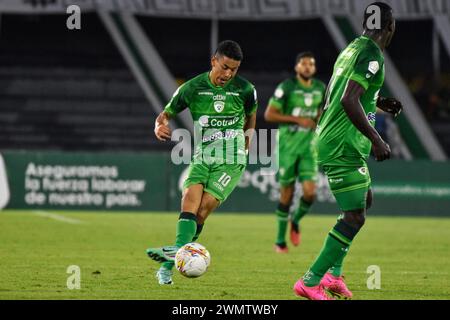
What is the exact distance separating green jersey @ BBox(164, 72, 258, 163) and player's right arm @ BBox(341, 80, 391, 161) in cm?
182

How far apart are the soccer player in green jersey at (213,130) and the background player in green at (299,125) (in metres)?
4.28

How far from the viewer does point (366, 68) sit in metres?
7.10

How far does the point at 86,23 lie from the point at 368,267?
784 inches

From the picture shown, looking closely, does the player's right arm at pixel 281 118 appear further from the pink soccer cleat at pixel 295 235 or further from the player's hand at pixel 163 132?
the player's hand at pixel 163 132

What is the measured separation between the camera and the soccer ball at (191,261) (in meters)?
7.88

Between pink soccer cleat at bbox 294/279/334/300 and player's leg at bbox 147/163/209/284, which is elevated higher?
player's leg at bbox 147/163/209/284

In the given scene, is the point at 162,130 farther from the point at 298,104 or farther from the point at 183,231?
the point at 298,104

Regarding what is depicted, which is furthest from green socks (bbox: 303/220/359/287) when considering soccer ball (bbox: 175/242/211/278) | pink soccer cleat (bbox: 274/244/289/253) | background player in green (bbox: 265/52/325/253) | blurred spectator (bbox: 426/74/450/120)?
blurred spectator (bbox: 426/74/450/120)

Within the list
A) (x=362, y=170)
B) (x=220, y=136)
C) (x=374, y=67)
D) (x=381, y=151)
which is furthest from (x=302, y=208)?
(x=381, y=151)

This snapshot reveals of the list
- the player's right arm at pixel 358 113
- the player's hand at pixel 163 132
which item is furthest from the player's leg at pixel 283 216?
the player's right arm at pixel 358 113

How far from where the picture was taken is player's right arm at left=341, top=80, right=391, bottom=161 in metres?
6.98

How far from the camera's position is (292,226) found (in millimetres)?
13414

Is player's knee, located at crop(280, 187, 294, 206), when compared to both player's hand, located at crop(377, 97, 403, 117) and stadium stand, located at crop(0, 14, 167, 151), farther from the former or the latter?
stadium stand, located at crop(0, 14, 167, 151)
